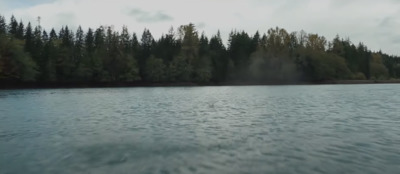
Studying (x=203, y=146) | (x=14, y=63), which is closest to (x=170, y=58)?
(x=14, y=63)

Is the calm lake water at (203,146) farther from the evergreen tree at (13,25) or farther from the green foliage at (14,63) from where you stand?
the evergreen tree at (13,25)

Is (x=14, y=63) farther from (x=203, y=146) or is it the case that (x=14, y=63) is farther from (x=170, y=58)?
(x=203, y=146)

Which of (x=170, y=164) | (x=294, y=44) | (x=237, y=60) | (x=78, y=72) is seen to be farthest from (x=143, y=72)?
(x=170, y=164)

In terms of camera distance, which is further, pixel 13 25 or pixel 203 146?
pixel 13 25

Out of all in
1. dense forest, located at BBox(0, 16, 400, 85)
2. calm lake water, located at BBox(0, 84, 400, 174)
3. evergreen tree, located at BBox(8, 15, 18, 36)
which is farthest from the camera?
evergreen tree, located at BBox(8, 15, 18, 36)

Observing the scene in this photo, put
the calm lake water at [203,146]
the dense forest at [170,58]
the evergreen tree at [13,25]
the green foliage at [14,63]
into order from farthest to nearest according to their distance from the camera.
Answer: the evergreen tree at [13,25]
the dense forest at [170,58]
the green foliage at [14,63]
the calm lake water at [203,146]

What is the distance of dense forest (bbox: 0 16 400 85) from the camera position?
397 feet

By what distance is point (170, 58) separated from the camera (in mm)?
153750

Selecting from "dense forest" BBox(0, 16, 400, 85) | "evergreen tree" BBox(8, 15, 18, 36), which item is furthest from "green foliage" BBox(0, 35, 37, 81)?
"evergreen tree" BBox(8, 15, 18, 36)

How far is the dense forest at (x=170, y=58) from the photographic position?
12112cm

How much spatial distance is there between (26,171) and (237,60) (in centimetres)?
15974

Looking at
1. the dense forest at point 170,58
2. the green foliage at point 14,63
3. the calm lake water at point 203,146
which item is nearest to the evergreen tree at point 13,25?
the dense forest at point 170,58

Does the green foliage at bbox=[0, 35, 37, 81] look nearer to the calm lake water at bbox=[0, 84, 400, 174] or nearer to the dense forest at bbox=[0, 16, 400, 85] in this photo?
the dense forest at bbox=[0, 16, 400, 85]

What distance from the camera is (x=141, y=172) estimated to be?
1328 centimetres
